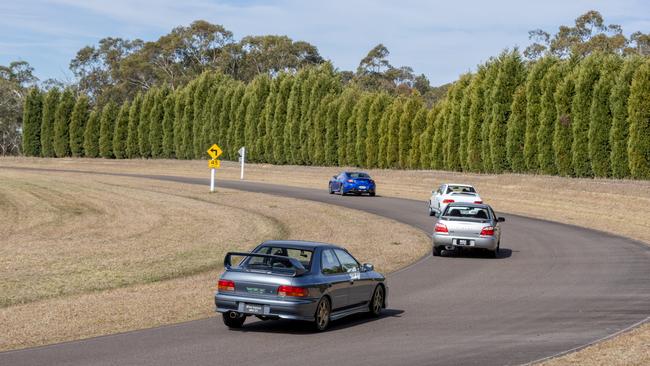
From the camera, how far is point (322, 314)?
47.8 ft

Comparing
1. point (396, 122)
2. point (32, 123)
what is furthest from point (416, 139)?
point (32, 123)

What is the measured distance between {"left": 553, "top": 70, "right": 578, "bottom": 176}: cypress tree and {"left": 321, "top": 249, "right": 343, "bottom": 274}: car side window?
39.1 m

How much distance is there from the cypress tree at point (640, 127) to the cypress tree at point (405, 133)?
23235mm

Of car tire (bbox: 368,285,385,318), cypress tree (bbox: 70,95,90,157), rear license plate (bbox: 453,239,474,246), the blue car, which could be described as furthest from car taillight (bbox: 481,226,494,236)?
cypress tree (bbox: 70,95,90,157)

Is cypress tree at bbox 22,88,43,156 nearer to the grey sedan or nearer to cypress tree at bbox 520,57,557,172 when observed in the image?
cypress tree at bbox 520,57,557,172

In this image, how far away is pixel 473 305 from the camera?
17734mm

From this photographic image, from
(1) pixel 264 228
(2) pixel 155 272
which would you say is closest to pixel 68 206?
(1) pixel 264 228

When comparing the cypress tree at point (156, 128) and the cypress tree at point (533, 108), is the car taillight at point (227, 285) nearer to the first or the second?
the cypress tree at point (533, 108)

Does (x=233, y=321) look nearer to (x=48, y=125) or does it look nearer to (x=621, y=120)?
(x=621, y=120)

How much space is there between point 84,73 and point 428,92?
171 feet

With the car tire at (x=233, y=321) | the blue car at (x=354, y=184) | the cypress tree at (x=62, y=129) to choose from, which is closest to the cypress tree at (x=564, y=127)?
the blue car at (x=354, y=184)

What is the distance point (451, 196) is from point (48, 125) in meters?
69.3

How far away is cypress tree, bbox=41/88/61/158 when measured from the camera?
3868 inches

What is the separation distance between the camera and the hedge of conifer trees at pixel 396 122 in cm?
4984
